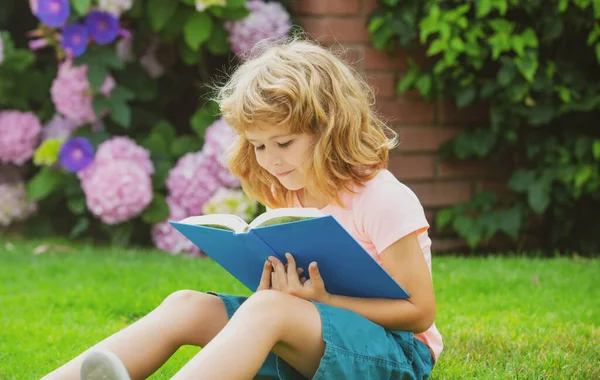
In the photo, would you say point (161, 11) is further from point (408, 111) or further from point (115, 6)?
point (408, 111)

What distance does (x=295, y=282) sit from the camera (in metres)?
1.90

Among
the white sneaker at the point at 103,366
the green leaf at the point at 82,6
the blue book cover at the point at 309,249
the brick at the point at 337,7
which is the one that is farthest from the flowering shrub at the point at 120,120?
the white sneaker at the point at 103,366

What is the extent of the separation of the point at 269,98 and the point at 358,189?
0.27 meters

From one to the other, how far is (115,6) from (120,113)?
1.49 feet

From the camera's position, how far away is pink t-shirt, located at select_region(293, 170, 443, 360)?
6.25 ft

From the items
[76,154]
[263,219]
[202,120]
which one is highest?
[263,219]

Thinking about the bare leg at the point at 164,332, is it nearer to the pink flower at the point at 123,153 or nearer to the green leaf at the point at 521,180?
the pink flower at the point at 123,153

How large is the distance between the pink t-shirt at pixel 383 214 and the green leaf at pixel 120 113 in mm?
2127

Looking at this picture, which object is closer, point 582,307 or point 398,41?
point 582,307

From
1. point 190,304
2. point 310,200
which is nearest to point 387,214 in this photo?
point 310,200

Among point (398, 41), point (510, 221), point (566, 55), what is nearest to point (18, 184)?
point (398, 41)

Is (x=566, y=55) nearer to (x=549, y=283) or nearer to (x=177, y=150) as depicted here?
(x=549, y=283)

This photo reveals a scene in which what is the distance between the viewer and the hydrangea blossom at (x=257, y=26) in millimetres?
4062

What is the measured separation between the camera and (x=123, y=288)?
3127 millimetres
